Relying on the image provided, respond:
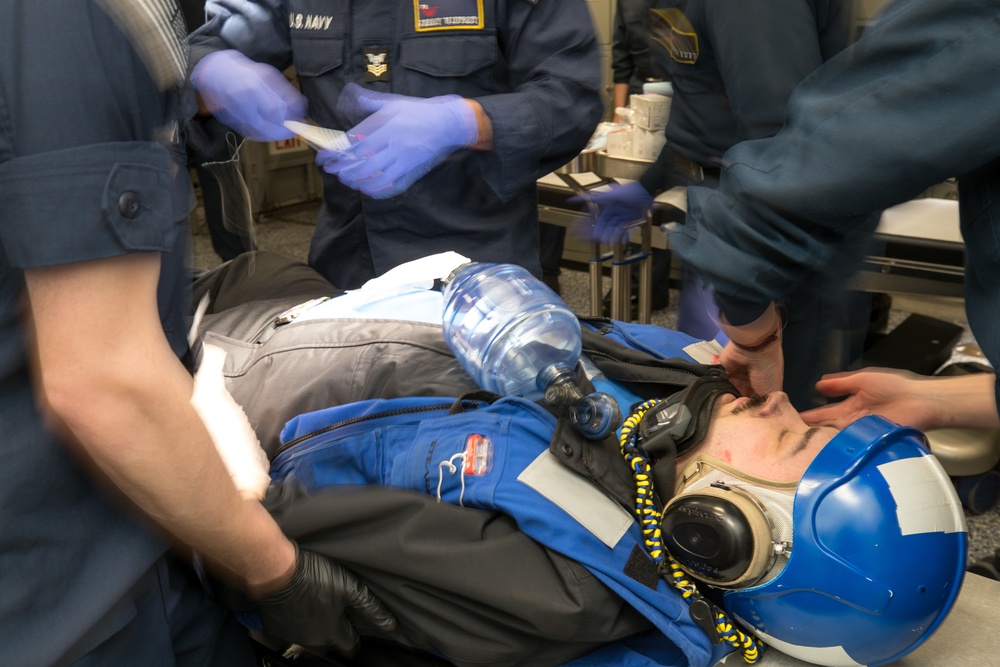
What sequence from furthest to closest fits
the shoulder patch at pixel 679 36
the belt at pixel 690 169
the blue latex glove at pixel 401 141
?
the belt at pixel 690 169, the shoulder patch at pixel 679 36, the blue latex glove at pixel 401 141

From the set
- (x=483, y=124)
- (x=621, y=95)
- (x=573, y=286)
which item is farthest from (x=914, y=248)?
(x=621, y=95)

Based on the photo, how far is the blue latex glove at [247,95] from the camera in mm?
1802

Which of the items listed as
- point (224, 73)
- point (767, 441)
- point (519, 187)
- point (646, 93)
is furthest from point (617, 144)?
point (767, 441)

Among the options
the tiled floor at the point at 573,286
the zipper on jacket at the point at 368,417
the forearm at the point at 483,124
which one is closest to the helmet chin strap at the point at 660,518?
the zipper on jacket at the point at 368,417

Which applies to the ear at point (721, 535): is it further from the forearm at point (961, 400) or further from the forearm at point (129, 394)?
the forearm at point (129, 394)

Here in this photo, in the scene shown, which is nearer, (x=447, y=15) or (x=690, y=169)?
(x=447, y=15)

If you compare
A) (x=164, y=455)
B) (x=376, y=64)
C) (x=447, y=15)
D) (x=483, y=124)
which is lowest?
(x=164, y=455)

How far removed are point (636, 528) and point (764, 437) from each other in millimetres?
264

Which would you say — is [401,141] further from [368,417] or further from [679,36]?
[679,36]

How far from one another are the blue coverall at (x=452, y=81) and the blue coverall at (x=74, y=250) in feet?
2.95

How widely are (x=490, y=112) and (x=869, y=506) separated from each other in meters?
1.09

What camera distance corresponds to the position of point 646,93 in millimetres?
2779

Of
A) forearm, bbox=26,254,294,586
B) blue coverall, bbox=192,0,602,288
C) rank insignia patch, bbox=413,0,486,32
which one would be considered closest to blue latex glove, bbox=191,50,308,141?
blue coverall, bbox=192,0,602,288

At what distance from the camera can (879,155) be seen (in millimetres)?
897
